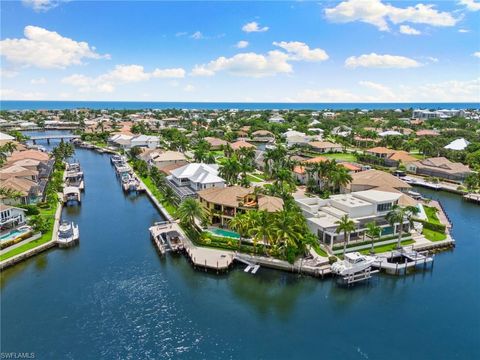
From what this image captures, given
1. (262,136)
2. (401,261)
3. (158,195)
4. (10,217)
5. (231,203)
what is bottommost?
(401,261)

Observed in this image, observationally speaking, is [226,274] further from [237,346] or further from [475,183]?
[475,183]

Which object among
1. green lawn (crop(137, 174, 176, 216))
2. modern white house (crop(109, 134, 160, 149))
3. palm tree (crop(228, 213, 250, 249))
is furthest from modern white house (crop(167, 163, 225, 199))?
modern white house (crop(109, 134, 160, 149))

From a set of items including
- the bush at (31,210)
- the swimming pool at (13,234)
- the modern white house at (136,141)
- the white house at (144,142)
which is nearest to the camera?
the swimming pool at (13,234)

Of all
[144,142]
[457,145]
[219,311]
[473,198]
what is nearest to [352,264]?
[219,311]

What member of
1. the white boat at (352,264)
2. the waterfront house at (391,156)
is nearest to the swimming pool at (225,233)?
the white boat at (352,264)

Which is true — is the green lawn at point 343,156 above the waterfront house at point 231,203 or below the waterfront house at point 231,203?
below

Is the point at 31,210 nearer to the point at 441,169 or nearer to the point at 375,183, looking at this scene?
the point at 375,183

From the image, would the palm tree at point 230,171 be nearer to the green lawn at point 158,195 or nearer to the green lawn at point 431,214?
the green lawn at point 158,195

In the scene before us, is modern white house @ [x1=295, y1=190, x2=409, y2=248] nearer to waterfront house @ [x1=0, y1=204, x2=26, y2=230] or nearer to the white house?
waterfront house @ [x1=0, y1=204, x2=26, y2=230]
